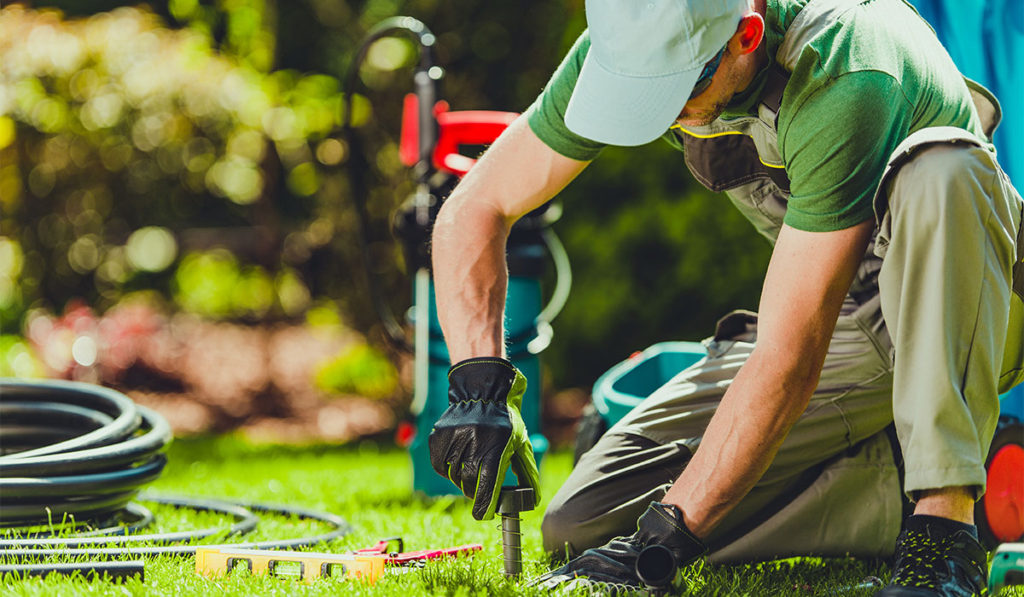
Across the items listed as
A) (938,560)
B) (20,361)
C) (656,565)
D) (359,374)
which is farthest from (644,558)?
(20,361)

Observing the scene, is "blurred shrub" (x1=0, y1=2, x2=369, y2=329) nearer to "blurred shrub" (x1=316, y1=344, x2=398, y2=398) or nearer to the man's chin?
"blurred shrub" (x1=316, y1=344, x2=398, y2=398)

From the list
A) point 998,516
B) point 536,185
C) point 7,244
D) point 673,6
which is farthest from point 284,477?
point 7,244

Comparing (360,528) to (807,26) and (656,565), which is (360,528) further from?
(807,26)

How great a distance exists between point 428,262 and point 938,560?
216 centimetres

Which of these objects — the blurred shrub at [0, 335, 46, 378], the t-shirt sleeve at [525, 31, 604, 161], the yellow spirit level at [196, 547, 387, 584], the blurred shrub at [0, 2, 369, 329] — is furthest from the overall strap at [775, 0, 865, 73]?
the blurred shrub at [0, 335, 46, 378]

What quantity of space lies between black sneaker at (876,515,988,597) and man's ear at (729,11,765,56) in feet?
2.90

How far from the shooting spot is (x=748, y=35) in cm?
193

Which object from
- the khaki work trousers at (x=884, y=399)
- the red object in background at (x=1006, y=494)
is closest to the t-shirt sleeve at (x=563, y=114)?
the khaki work trousers at (x=884, y=399)

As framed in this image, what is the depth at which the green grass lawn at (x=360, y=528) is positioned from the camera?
1.96 metres

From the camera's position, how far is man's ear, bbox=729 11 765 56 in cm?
191

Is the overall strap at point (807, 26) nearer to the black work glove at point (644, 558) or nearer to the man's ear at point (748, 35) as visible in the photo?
the man's ear at point (748, 35)

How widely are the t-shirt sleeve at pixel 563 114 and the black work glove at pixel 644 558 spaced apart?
0.79m

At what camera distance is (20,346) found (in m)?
6.61

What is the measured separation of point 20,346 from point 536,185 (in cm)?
530
